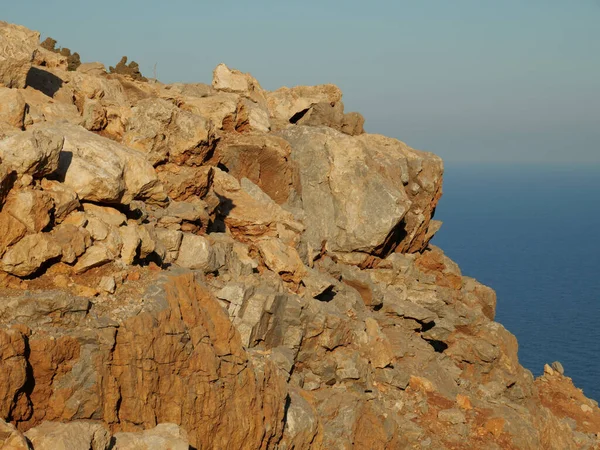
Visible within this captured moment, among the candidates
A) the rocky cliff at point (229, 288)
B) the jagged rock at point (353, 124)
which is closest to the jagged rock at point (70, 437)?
the rocky cliff at point (229, 288)

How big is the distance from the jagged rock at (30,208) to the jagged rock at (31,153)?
79cm

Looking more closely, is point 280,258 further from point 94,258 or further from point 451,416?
point 94,258

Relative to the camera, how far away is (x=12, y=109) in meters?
25.4

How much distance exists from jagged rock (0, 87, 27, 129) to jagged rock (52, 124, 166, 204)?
3.43 metres

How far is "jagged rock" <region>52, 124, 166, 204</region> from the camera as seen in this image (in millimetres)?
20625

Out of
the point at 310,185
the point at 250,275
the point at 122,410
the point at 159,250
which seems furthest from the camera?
the point at 310,185

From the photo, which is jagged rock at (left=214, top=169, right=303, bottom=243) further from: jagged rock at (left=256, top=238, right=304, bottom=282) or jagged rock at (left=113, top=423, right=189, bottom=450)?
jagged rock at (left=113, top=423, right=189, bottom=450)

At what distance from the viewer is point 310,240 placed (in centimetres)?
3822

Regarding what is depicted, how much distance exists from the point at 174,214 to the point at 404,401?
45.9 ft

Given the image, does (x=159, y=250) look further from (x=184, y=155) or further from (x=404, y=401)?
(x=404, y=401)

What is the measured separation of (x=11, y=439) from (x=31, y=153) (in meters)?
8.53

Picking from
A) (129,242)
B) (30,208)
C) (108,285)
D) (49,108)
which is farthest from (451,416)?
(49,108)

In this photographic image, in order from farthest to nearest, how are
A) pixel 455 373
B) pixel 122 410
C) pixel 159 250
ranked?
pixel 455 373 < pixel 159 250 < pixel 122 410

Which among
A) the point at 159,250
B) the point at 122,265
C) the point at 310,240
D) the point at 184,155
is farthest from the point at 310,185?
the point at 122,265
